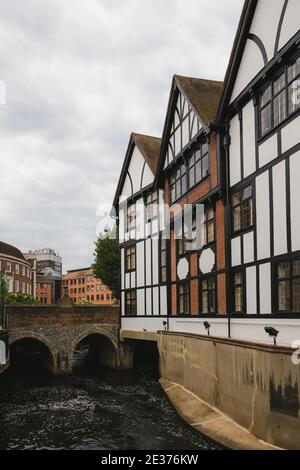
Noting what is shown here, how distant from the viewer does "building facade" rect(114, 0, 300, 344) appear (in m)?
16.2

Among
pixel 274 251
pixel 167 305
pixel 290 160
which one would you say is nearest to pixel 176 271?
pixel 167 305

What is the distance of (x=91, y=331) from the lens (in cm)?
3584

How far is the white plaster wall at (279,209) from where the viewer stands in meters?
16.3

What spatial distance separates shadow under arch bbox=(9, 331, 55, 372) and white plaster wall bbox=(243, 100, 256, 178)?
20.9 m

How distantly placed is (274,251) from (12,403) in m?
15.3

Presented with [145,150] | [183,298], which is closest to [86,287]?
[145,150]

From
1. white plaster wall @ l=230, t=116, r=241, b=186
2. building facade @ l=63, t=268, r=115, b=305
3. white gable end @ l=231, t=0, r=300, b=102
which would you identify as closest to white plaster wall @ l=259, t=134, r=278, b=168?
white plaster wall @ l=230, t=116, r=241, b=186

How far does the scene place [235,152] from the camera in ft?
66.2

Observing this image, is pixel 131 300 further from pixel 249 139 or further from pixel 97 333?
pixel 249 139

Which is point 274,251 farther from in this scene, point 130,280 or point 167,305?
point 130,280

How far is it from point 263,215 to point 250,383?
5.75 metres

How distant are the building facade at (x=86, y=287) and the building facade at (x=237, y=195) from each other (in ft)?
317

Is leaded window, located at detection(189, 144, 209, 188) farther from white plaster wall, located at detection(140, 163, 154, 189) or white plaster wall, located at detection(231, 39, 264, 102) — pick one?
white plaster wall, located at detection(140, 163, 154, 189)
